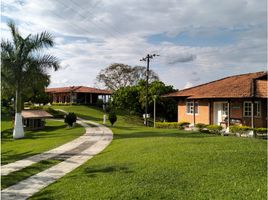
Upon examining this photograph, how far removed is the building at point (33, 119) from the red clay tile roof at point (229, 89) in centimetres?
1303

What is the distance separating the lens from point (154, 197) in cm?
735

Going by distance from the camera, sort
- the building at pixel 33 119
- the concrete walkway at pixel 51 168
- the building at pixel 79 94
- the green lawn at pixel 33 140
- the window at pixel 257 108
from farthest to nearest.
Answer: the building at pixel 79 94
the building at pixel 33 119
the window at pixel 257 108
the green lawn at pixel 33 140
the concrete walkway at pixel 51 168

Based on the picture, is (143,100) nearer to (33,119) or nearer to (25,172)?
(33,119)

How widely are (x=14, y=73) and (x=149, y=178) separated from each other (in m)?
18.6

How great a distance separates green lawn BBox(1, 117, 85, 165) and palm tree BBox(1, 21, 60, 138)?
2.11 metres

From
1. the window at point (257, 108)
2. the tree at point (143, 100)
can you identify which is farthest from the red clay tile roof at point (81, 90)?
the window at point (257, 108)

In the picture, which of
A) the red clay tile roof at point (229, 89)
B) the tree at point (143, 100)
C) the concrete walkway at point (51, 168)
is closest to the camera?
the concrete walkway at point (51, 168)

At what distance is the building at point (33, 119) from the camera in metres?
33.0

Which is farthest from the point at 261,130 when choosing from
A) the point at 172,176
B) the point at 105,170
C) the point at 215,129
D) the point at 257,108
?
the point at 172,176

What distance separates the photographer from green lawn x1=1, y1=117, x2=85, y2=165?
56.8 feet

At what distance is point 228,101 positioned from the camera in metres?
26.9

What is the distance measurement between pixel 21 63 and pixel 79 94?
126ft

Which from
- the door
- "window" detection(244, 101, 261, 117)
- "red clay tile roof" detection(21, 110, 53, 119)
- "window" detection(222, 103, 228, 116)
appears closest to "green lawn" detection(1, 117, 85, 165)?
"red clay tile roof" detection(21, 110, 53, 119)

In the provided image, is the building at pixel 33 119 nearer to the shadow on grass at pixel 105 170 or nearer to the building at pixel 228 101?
the building at pixel 228 101
